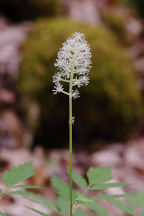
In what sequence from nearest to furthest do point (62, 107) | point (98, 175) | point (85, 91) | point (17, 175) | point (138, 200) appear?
point (17, 175) → point (98, 175) → point (138, 200) → point (62, 107) → point (85, 91)

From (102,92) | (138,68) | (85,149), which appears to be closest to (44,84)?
(102,92)

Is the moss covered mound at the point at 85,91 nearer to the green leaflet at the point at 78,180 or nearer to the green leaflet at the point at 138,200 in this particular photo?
the green leaflet at the point at 138,200

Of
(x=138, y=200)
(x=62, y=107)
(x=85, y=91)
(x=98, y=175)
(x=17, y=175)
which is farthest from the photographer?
(x=85, y=91)

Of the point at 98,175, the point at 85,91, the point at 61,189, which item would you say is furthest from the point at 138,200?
the point at 85,91

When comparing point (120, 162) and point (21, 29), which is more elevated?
point (21, 29)

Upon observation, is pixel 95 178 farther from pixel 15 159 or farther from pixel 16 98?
pixel 16 98

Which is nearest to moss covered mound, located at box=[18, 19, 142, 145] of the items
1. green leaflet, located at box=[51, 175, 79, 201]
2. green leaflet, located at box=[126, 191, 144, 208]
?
green leaflet, located at box=[126, 191, 144, 208]

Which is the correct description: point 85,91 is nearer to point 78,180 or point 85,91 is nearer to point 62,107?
point 62,107

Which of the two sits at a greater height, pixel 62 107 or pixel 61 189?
pixel 62 107

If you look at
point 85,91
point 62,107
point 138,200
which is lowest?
point 138,200
